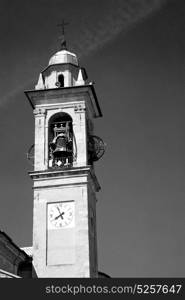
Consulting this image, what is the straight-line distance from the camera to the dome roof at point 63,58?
3338 cm

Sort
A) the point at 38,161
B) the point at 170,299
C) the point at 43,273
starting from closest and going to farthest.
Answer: the point at 170,299
the point at 43,273
the point at 38,161

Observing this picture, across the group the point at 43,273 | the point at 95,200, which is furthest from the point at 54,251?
the point at 95,200

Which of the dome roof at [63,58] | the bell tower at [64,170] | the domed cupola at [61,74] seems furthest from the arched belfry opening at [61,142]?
the dome roof at [63,58]

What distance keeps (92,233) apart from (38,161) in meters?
4.07

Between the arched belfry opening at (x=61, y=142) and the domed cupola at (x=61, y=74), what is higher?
the domed cupola at (x=61, y=74)

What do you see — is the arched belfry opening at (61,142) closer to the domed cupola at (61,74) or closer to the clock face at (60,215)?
the domed cupola at (61,74)

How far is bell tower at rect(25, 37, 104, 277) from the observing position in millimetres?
28781

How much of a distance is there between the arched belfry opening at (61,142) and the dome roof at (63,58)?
2888 mm

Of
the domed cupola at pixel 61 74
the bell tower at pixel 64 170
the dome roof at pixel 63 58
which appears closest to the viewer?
the bell tower at pixel 64 170

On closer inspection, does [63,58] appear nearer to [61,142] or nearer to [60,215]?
[61,142]

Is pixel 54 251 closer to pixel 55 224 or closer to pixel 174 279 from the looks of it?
pixel 55 224

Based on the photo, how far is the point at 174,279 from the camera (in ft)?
51.0

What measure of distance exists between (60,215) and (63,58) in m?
8.28

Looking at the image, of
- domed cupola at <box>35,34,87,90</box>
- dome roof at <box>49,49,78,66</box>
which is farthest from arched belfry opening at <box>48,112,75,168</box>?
dome roof at <box>49,49,78,66</box>
